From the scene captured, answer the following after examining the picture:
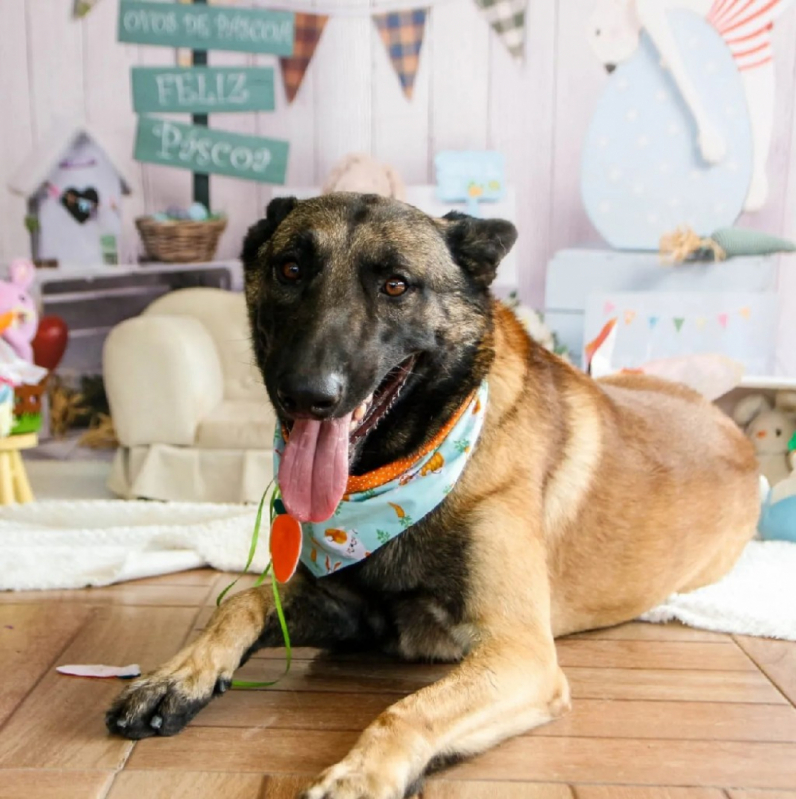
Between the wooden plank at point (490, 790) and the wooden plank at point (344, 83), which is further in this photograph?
the wooden plank at point (344, 83)

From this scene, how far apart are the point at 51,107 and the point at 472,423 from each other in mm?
2936

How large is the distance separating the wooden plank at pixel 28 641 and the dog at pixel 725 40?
9.66ft

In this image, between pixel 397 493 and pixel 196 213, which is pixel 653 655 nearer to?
pixel 397 493

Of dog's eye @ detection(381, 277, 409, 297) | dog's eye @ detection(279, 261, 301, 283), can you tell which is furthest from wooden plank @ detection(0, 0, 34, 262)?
dog's eye @ detection(381, 277, 409, 297)

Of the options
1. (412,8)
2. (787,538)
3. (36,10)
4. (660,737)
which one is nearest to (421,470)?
(660,737)

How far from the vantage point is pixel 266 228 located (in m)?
1.76

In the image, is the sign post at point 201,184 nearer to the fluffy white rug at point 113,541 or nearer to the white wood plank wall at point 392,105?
the white wood plank wall at point 392,105

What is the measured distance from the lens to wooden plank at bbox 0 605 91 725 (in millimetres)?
1674

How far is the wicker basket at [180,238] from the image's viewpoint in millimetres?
3800

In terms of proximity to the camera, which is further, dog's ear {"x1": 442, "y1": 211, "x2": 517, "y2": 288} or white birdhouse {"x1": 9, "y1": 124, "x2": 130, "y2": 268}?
white birdhouse {"x1": 9, "y1": 124, "x2": 130, "y2": 268}

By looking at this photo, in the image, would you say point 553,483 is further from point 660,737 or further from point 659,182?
point 659,182

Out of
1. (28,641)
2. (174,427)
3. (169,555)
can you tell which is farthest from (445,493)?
(174,427)

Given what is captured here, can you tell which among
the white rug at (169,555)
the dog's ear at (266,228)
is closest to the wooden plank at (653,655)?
the white rug at (169,555)

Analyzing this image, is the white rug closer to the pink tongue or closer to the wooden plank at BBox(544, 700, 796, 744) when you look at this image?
the wooden plank at BBox(544, 700, 796, 744)
